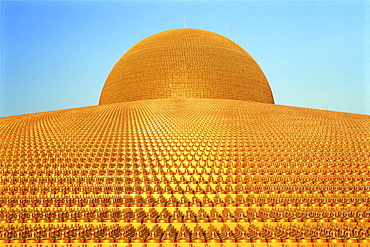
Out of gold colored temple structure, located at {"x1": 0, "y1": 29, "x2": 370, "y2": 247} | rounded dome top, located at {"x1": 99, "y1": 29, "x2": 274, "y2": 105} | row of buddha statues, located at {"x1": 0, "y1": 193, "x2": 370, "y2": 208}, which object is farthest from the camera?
rounded dome top, located at {"x1": 99, "y1": 29, "x2": 274, "y2": 105}

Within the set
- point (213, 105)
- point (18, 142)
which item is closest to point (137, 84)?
point (213, 105)

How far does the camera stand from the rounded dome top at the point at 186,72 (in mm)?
21453

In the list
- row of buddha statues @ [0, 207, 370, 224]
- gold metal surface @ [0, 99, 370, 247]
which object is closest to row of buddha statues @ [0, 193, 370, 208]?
gold metal surface @ [0, 99, 370, 247]

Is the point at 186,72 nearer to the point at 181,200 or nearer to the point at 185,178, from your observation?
the point at 185,178

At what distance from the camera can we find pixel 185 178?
26.8ft

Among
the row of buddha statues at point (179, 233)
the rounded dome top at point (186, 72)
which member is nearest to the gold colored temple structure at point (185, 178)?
the row of buddha statues at point (179, 233)

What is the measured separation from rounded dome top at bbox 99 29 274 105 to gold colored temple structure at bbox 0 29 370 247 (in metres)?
6.41

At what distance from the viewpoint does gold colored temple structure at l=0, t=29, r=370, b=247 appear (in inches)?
227

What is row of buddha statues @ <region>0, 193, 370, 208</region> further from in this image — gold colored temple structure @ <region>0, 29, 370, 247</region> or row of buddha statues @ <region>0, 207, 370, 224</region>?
row of buddha statues @ <region>0, 207, 370, 224</region>

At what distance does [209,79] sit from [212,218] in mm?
16033

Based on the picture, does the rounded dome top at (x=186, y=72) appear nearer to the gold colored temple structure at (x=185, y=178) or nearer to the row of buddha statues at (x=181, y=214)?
the gold colored temple structure at (x=185, y=178)

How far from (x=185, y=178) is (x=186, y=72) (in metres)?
14.4

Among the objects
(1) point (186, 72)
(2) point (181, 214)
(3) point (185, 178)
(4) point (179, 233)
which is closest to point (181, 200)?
(2) point (181, 214)

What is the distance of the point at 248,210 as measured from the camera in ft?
22.2
